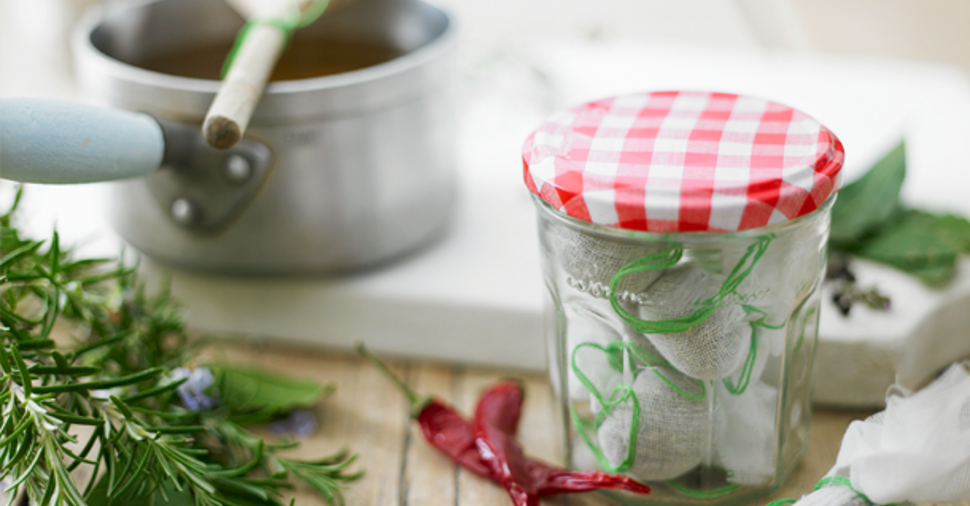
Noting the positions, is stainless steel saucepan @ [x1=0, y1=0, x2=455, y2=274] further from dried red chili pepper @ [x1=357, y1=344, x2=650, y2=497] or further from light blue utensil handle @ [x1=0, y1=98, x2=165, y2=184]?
dried red chili pepper @ [x1=357, y1=344, x2=650, y2=497]

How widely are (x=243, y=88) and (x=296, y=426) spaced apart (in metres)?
0.21

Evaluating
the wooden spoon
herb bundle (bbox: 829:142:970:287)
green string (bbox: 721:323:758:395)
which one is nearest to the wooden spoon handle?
the wooden spoon

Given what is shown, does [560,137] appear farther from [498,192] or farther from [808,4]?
[808,4]

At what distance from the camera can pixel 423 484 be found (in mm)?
445

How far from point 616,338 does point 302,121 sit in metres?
0.24

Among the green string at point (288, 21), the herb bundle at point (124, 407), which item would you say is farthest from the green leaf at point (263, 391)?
the green string at point (288, 21)

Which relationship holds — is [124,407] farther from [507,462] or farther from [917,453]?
[917,453]

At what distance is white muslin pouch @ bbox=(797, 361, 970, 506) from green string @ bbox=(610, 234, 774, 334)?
0.09 meters

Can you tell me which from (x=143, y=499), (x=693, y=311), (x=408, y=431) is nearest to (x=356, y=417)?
(x=408, y=431)

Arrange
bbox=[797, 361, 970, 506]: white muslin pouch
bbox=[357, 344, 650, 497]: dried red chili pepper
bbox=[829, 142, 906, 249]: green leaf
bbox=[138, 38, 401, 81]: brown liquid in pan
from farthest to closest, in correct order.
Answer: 1. bbox=[138, 38, 401, 81]: brown liquid in pan
2. bbox=[829, 142, 906, 249]: green leaf
3. bbox=[357, 344, 650, 497]: dried red chili pepper
4. bbox=[797, 361, 970, 506]: white muslin pouch

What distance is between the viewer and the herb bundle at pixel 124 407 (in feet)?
1.12

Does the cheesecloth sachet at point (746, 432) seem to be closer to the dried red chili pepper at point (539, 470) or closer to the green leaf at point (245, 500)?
the dried red chili pepper at point (539, 470)

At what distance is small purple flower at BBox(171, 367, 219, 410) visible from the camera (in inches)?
18.1

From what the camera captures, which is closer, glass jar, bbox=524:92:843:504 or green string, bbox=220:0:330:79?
glass jar, bbox=524:92:843:504
